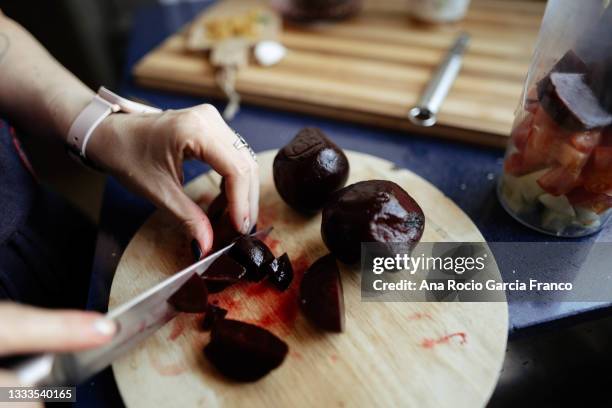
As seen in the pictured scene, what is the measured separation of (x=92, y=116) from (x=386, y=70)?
1088 mm

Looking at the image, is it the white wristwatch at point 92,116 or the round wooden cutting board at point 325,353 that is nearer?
the round wooden cutting board at point 325,353

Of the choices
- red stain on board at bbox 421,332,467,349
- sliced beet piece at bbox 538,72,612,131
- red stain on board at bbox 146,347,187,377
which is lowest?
red stain on board at bbox 146,347,187,377

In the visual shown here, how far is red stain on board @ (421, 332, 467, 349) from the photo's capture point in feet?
3.28

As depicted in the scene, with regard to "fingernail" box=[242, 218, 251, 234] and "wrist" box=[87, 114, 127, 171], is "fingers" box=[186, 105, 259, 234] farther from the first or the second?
"wrist" box=[87, 114, 127, 171]

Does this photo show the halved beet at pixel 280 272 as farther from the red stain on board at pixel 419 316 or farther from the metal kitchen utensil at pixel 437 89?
the metal kitchen utensil at pixel 437 89

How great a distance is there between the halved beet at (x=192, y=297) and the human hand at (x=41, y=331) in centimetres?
24

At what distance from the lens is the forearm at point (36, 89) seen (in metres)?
1.28

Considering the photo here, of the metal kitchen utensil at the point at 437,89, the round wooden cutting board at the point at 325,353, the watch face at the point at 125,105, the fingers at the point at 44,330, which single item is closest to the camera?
the fingers at the point at 44,330

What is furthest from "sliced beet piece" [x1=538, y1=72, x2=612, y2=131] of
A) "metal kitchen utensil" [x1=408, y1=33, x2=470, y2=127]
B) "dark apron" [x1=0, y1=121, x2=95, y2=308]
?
"dark apron" [x1=0, y1=121, x2=95, y2=308]

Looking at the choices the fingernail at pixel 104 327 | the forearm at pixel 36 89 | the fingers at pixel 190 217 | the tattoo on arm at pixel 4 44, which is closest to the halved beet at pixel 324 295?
the fingers at pixel 190 217

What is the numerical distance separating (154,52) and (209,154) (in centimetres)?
113

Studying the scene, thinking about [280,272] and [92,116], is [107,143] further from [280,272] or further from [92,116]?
[280,272]

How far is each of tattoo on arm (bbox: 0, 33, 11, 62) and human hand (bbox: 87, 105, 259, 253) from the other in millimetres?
437

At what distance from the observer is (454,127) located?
153 cm
